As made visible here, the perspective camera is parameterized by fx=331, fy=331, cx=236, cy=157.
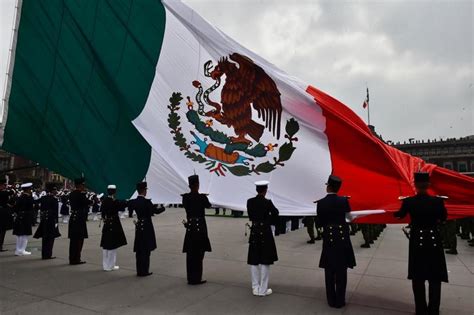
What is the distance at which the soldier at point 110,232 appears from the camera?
22.0 ft

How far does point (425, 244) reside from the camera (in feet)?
13.2

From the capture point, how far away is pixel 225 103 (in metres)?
5.61

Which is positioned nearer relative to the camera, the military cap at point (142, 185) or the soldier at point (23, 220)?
the military cap at point (142, 185)

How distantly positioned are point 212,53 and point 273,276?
419 cm

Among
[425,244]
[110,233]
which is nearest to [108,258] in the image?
[110,233]

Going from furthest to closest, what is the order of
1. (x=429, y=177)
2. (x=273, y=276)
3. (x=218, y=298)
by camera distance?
(x=273, y=276)
(x=218, y=298)
(x=429, y=177)

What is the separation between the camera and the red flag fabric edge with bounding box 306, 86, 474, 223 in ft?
14.2

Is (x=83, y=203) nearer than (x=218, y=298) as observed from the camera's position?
No

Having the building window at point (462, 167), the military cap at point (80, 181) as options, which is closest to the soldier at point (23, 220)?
the military cap at point (80, 181)

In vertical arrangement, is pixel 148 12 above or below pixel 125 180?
above

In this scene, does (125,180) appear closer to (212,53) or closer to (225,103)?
(225,103)

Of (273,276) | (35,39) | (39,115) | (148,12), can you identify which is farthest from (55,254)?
(148,12)

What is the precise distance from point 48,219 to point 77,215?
1.15m

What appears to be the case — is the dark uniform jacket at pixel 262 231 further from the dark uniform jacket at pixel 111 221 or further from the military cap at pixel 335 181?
the dark uniform jacket at pixel 111 221
